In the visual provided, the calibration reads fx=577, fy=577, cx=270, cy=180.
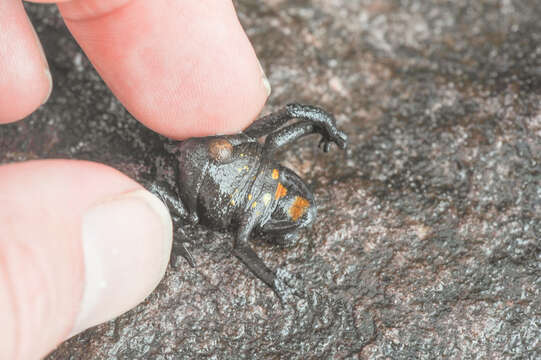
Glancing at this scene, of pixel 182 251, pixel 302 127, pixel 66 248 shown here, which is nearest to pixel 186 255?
pixel 182 251

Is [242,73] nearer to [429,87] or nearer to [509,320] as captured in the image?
[429,87]

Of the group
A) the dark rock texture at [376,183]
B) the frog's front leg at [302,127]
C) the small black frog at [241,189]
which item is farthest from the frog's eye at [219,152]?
the dark rock texture at [376,183]

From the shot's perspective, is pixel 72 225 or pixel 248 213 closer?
pixel 72 225

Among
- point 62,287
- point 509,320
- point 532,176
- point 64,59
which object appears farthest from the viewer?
point 64,59

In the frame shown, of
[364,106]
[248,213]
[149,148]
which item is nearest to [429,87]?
[364,106]

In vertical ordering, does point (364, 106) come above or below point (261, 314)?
above

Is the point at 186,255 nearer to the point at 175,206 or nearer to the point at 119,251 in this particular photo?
the point at 175,206
